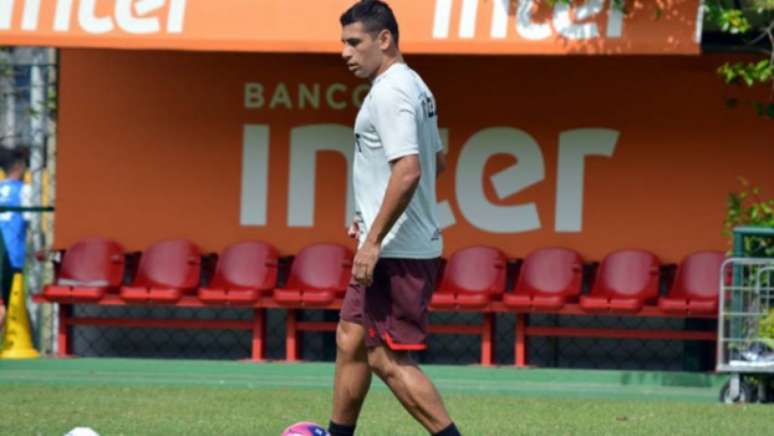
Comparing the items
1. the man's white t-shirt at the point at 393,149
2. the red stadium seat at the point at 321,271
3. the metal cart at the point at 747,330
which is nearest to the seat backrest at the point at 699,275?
the metal cart at the point at 747,330

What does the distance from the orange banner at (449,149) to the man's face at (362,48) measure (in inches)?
327

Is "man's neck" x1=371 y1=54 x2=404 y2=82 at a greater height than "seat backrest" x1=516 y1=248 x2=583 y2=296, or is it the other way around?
"man's neck" x1=371 y1=54 x2=404 y2=82

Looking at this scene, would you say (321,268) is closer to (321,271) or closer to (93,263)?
(321,271)

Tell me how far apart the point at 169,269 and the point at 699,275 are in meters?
4.40

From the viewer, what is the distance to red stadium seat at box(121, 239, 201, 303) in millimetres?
16306

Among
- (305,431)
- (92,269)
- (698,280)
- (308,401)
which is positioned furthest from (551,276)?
(305,431)

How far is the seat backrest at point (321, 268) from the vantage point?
16.2m

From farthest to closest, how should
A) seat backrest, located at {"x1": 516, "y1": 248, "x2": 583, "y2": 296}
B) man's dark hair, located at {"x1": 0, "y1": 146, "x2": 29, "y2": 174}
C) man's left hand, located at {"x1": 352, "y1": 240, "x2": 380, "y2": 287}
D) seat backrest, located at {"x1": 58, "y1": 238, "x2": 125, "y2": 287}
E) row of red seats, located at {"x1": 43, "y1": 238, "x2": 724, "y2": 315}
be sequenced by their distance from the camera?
man's dark hair, located at {"x1": 0, "y1": 146, "x2": 29, "y2": 174} → seat backrest, located at {"x1": 58, "y1": 238, "x2": 125, "y2": 287} → seat backrest, located at {"x1": 516, "y1": 248, "x2": 583, "y2": 296} → row of red seats, located at {"x1": 43, "y1": 238, "x2": 724, "y2": 315} → man's left hand, located at {"x1": 352, "y1": 240, "x2": 380, "y2": 287}

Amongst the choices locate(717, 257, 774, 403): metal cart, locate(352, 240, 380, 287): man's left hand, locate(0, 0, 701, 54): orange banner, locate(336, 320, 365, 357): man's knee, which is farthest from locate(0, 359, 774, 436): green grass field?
locate(352, 240, 380, 287): man's left hand

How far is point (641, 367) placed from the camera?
16453 mm

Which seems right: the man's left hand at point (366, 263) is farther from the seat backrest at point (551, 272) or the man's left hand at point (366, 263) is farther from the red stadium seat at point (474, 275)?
the seat backrest at point (551, 272)

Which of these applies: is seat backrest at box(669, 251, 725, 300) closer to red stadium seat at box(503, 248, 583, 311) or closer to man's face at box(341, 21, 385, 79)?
red stadium seat at box(503, 248, 583, 311)

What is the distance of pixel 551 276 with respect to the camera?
16094 millimetres

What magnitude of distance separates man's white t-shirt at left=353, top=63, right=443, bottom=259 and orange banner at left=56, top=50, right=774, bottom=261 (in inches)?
324
